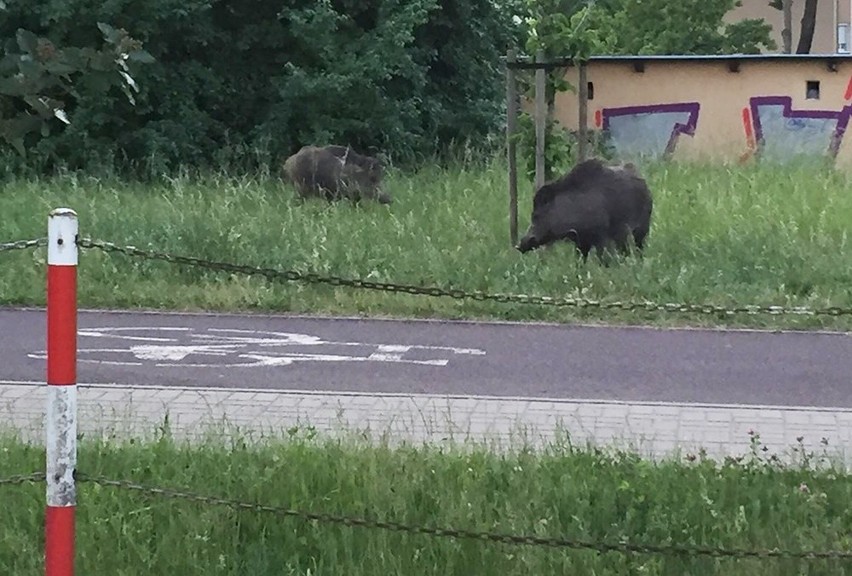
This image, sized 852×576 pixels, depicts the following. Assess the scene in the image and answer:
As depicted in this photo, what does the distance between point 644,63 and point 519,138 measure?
A: 13025 millimetres

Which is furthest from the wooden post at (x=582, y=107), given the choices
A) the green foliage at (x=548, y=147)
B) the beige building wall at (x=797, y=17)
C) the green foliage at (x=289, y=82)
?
the beige building wall at (x=797, y=17)

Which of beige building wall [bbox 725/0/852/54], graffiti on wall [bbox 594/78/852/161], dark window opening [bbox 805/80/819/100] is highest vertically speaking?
beige building wall [bbox 725/0/852/54]

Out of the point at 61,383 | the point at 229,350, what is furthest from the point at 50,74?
the point at 229,350

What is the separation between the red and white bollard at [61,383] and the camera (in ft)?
13.5

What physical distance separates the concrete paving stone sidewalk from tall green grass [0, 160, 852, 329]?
3.29 metres

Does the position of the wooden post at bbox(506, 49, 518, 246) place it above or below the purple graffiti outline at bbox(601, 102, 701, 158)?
below

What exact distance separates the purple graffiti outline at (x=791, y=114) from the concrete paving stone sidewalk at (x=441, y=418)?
1787cm

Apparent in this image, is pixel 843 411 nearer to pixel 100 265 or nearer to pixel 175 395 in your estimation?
pixel 175 395

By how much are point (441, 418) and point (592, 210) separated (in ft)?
19.4

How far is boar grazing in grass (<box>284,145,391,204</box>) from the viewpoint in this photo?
18.3 meters

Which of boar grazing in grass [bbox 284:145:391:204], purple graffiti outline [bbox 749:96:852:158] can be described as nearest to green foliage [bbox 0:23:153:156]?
boar grazing in grass [bbox 284:145:391:204]

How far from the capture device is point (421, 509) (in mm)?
5770

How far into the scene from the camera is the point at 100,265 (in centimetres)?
1358

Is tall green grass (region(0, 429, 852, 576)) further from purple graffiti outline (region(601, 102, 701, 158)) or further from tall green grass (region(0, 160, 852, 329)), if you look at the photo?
purple graffiti outline (region(601, 102, 701, 158))
